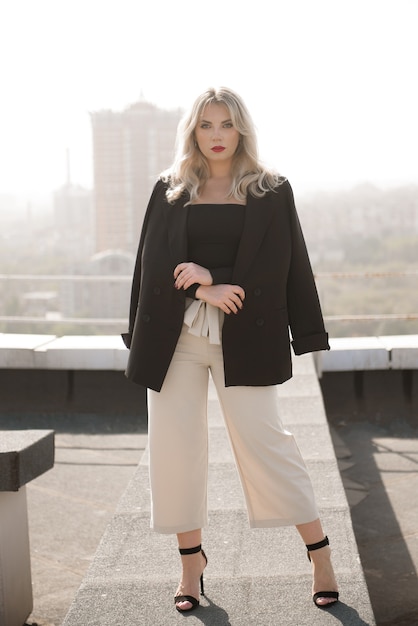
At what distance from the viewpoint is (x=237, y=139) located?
264 cm

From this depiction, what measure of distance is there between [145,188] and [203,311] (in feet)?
383

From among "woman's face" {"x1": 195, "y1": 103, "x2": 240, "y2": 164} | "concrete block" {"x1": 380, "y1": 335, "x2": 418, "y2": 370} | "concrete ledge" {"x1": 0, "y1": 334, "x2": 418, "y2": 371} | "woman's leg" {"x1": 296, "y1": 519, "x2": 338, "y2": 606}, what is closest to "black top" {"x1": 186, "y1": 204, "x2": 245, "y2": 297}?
"woman's face" {"x1": 195, "y1": 103, "x2": 240, "y2": 164}

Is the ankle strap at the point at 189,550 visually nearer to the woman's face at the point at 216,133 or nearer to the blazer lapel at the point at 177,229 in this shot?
the blazer lapel at the point at 177,229

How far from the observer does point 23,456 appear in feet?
10.3

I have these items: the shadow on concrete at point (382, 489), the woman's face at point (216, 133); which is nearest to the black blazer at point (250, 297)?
the woman's face at point (216, 133)

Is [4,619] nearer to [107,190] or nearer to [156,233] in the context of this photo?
[156,233]

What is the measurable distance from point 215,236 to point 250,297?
0.66 ft

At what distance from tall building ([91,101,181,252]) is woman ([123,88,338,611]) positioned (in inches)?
4230

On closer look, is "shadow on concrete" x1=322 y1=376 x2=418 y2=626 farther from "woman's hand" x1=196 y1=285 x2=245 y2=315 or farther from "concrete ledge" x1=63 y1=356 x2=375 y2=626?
"woman's hand" x1=196 y1=285 x2=245 y2=315

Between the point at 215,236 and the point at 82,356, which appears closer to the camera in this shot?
the point at 215,236

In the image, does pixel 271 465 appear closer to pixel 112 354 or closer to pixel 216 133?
pixel 216 133

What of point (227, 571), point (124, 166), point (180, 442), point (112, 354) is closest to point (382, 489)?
point (227, 571)

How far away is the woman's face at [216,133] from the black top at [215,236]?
16cm

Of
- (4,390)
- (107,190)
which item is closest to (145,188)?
(107,190)
